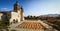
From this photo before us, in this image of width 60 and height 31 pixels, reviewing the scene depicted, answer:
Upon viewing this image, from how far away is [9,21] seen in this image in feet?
41.1

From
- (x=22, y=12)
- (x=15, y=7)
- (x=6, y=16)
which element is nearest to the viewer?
(x=6, y=16)

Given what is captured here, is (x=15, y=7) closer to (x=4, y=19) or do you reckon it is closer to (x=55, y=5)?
(x=4, y=19)

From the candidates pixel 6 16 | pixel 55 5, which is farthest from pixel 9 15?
pixel 55 5

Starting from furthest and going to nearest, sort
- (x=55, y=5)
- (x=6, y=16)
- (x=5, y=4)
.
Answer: (x=6, y=16), (x=55, y=5), (x=5, y=4)

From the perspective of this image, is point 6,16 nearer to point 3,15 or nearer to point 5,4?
point 3,15

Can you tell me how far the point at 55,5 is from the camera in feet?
28.8

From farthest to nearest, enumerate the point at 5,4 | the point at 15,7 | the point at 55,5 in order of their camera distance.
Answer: the point at 15,7
the point at 55,5
the point at 5,4

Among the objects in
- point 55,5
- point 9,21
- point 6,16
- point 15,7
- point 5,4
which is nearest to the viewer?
point 5,4

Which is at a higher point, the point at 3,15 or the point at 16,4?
the point at 16,4

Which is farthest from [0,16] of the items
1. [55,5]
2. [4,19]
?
[55,5]

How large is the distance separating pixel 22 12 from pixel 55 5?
12.5 metres

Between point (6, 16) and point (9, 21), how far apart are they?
1186mm

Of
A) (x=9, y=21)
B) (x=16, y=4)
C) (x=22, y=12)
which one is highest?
(x=16, y=4)

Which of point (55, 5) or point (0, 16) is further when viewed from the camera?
point (0, 16)
